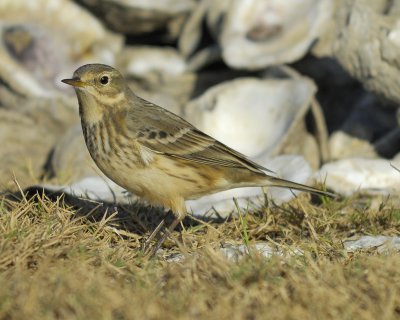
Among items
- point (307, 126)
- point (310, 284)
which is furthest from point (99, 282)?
point (307, 126)

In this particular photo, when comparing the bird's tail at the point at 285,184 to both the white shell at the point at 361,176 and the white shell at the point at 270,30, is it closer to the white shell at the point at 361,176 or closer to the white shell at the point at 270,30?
the white shell at the point at 361,176

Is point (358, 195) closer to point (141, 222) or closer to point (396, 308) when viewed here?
point (141, 222)

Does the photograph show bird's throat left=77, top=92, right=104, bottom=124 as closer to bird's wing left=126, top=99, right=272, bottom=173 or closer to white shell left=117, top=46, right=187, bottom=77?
bird's wing left=126, top=99, right=272, bottom=173

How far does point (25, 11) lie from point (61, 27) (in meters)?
0.49

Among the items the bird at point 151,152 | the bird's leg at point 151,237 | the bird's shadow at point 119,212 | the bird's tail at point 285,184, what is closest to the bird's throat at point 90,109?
the bird at point 151,152

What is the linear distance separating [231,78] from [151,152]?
3963 millimetres

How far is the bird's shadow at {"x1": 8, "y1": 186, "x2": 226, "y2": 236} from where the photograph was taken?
17.6ft

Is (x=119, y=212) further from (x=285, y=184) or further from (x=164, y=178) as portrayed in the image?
(x=285, y=184)

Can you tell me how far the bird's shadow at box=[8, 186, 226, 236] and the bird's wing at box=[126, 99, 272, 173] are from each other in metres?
0.45

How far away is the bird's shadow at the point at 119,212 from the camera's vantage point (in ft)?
17.6

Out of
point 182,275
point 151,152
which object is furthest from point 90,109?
point 182,275

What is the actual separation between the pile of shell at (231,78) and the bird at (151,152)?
449mm

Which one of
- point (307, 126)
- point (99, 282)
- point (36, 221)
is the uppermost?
point (99, 282)

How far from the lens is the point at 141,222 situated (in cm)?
546
